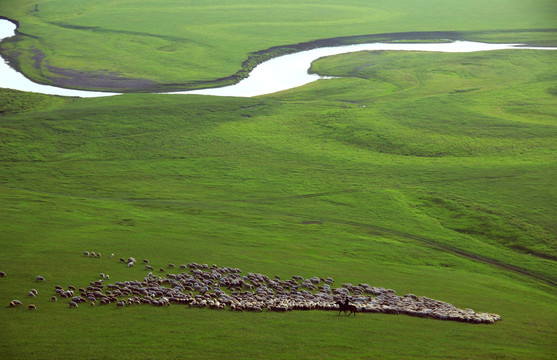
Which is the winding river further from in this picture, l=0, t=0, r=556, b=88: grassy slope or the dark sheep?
the dark sheep

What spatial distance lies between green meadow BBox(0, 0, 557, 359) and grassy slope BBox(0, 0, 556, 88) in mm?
1128

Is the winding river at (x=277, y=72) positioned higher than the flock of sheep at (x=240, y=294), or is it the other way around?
the winding river at (x=277, y=72)

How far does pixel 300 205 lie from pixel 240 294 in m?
22.5

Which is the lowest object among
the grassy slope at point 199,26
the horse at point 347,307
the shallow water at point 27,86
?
the horse at point 347,307

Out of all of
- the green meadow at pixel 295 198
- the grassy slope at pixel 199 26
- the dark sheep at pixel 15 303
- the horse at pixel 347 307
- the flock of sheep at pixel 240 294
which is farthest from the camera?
the grassy slope at pixel 199 26

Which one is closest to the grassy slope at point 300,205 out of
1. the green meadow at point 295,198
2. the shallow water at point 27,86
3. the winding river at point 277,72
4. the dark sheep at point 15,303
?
the green meadow at point 295,198

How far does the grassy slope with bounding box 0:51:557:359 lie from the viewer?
23.9 meters

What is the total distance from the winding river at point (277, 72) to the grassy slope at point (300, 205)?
6.84 metres

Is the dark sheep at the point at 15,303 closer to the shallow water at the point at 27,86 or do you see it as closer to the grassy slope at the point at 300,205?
the grassy slope at the point at 300,205

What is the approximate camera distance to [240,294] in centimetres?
2784

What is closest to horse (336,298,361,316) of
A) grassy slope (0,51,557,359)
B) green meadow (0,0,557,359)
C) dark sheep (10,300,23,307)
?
green meadow (0,0,557,359)

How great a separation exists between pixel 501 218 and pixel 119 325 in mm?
34477

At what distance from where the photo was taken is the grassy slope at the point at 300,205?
2394 cm

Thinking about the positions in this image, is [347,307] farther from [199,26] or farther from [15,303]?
[199,26]
